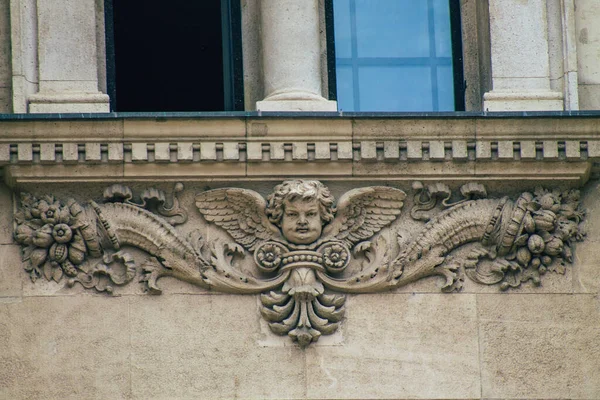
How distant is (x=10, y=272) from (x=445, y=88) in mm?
4733

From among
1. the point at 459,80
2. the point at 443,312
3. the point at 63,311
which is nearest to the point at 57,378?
the point at 63,311

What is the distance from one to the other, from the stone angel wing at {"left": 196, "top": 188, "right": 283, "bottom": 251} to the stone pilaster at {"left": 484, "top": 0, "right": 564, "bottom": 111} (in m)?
2.42

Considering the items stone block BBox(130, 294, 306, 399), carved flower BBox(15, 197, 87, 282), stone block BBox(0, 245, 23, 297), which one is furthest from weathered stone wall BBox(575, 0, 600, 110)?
stone block BBox(0, 245, 23, 297)

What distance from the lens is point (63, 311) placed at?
68.3 feet

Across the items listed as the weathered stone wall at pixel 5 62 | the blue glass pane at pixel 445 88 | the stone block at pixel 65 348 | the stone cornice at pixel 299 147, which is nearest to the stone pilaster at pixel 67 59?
the weathered stone wall at pixel 5 62

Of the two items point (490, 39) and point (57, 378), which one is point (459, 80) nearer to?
point (490, 39)

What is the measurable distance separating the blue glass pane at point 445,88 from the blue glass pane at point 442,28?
0.18 meters

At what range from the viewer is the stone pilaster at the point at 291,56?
21.5 meters

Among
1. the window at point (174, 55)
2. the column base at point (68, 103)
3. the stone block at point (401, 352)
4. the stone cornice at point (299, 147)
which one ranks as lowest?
the stone block at point (401, 352)

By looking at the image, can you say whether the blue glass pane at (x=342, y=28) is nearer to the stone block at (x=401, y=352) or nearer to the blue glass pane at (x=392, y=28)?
the blue glass pane at (x=392, y=28)

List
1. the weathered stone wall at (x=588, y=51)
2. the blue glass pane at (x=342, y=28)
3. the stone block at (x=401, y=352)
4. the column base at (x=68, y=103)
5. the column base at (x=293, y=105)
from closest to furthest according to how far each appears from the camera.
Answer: the stone block at (x=401, y=352) < the column base at (x=68, y=103) < the column base at (x=293, y=105) < the weathered stone wall at (x=588, y=51) < the blue glass pane at (x=342, y=28)

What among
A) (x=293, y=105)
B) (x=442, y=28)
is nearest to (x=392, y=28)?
(x=442, y=28)

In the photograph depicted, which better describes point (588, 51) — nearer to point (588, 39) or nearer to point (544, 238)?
point (588, 39)

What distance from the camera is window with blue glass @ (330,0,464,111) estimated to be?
22.3 m
